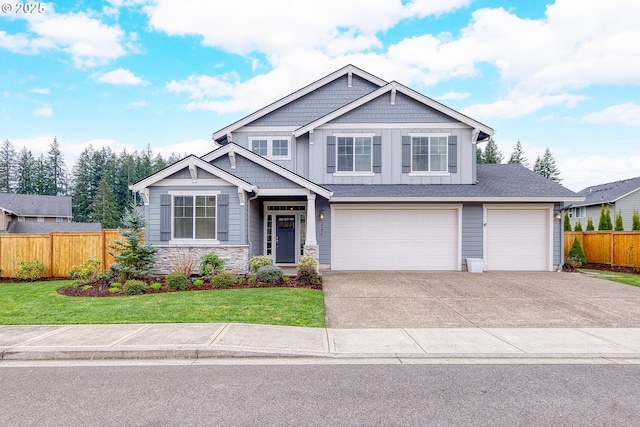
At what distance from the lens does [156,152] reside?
76.1m

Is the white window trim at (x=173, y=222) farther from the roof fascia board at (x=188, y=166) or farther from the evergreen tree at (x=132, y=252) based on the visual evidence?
the evergreen tree at (x=132, y=252)

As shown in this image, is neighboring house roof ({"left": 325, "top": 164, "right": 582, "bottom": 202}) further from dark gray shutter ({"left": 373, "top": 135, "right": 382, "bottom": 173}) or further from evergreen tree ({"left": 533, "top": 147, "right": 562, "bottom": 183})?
evergreen tree ({"left": 533, "top": 147, "right": 562, "bottom": 183})

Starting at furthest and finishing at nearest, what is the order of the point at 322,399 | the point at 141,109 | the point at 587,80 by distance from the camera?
the point at 141,109 → the point at 587,80 → the point at 322,399

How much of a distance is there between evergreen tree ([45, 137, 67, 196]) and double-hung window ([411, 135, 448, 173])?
69.8m

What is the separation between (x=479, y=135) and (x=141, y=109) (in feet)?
97.8

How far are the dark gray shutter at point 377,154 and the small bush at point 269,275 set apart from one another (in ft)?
20.6

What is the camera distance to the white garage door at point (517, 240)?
1403cm

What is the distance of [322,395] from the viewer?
389 centimetres

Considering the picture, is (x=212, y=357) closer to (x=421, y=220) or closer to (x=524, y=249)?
(x=421, y=220)

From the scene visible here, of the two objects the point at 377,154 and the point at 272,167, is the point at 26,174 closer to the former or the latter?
the point at 272,167

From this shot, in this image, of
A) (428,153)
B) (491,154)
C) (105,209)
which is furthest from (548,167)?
(105,209)

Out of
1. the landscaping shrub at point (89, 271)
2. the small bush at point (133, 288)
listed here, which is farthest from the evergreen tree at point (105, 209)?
the small bush at point (133, 288)

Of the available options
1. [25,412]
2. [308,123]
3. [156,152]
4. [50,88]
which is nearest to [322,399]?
[25,412]

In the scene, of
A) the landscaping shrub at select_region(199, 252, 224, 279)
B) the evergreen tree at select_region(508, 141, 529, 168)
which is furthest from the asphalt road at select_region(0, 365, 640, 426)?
the evergreen tree at select_region(508, 141, 529, 168)
